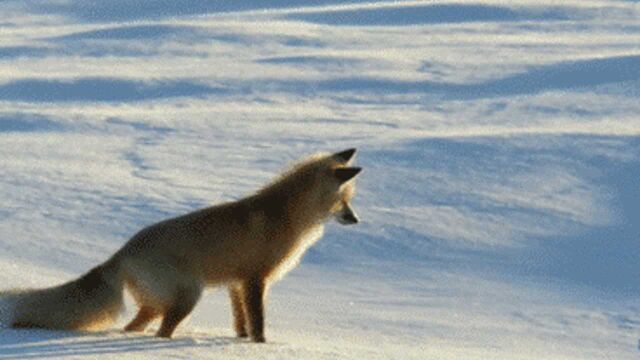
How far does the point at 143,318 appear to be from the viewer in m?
6.39

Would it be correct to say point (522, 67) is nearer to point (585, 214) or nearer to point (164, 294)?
point (585, 214)

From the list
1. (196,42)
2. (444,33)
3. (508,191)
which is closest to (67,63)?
(196,42)

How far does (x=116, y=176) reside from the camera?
1162 centimetres

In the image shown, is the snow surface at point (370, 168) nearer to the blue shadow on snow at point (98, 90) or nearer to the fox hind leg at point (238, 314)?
the blue shadow on snow at point (98, 90)

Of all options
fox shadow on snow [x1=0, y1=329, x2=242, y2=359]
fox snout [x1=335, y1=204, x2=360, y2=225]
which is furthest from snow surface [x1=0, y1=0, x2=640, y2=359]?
fox snout [x1=335, y1=204, x2=360, y2=225]

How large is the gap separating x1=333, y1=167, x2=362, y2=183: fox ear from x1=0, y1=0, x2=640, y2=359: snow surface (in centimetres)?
73

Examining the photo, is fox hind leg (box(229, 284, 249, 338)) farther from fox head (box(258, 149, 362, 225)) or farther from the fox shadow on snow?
fox head (box(258, 149, 362, 225))

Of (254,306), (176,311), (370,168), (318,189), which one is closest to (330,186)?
(318,189)

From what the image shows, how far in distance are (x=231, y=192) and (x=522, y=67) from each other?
21.0ft

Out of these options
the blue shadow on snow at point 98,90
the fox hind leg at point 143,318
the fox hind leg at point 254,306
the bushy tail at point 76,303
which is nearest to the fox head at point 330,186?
the fox hind leg at point 254,306

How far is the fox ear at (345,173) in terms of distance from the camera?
6.39 metres

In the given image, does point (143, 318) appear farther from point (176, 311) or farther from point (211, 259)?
point (211, 259)

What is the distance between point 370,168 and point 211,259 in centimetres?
571

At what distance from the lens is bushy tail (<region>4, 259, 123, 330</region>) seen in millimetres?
6134
